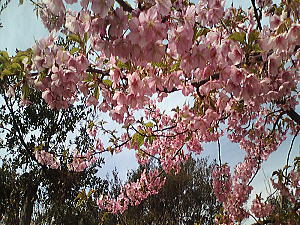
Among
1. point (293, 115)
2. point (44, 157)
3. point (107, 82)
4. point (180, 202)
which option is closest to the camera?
point (107, 82)

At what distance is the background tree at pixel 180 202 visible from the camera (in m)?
11.2

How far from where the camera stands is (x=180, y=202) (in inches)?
472

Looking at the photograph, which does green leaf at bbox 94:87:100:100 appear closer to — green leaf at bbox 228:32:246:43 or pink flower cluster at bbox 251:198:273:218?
green leaf at bbox 228:32:246:43

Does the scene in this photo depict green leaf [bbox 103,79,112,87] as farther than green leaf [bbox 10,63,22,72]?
Yes

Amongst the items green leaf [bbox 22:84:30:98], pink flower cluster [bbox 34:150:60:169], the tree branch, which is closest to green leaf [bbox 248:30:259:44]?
green leaf [bbox 22:84:30:98]

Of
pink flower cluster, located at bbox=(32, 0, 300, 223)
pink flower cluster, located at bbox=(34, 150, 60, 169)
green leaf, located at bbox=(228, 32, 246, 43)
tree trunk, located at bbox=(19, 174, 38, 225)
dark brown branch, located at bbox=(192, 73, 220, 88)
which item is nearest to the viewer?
pink flower cluster, located at bbox=(32, 0, 300, 223)

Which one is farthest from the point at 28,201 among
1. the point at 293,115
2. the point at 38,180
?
the point at 293,115

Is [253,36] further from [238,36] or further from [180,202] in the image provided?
[180,202]

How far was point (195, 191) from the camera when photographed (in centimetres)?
1239

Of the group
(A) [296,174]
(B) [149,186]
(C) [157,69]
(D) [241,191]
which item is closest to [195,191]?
(B) [149,186]

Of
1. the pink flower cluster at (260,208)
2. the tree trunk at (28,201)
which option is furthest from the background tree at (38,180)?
the pink flower cluster at (260,208)

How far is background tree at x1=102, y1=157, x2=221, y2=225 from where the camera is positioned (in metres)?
11.2

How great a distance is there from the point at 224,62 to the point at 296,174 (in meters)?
1.57

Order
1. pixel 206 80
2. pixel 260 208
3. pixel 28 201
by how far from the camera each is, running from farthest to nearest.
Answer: pixel 28 201 < pixel 260 208 < pixel 206 80
